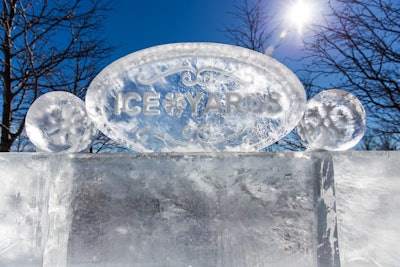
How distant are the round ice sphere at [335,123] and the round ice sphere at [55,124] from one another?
42.2 inches

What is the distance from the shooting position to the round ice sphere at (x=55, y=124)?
1574mm

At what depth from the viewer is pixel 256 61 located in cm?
166

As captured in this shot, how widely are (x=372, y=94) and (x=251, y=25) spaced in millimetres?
2204

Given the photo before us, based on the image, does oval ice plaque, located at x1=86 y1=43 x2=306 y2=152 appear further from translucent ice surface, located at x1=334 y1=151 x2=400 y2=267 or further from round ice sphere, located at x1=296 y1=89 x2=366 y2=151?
translucent ice surface, located at x1=334 y1=151 x2=400 y2=267

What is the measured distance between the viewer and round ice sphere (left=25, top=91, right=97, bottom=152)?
1.57 metres

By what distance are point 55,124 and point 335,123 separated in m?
1.27

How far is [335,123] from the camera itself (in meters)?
1.58

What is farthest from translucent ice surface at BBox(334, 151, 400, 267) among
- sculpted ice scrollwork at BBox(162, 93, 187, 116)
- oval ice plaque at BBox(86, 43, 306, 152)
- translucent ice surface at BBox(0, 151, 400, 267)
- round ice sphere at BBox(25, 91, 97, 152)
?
round ice sphere at BBox(25, 91, 97, 152)

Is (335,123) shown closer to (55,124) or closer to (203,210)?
(203,210)

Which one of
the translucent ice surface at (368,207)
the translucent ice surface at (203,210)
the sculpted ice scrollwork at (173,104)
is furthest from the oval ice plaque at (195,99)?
the translucent ice surface at (368,207)

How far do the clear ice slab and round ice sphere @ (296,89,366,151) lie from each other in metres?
0.11

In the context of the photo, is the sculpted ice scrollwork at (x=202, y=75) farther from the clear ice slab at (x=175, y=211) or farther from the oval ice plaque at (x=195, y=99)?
the clear ice slab at (x=175, y=211)

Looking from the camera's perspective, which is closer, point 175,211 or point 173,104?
point 175,211

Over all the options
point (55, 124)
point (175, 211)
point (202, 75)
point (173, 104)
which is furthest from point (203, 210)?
point (55, 124)
